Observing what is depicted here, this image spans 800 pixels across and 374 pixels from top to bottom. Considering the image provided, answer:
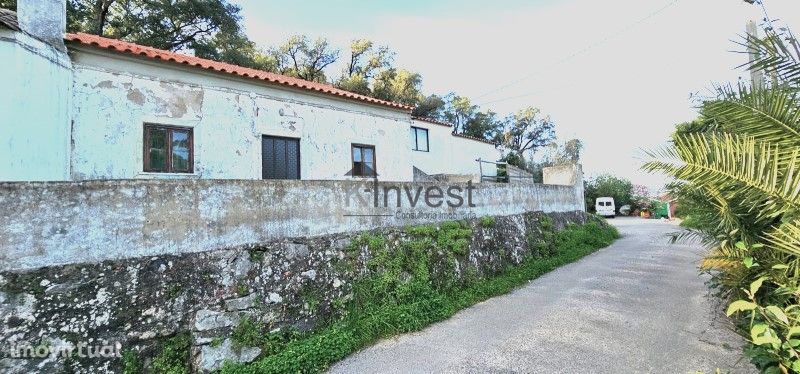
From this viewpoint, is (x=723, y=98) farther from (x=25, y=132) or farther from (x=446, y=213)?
(x=25, y=132)

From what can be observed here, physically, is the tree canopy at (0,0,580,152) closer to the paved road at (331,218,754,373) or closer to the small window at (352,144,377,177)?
the small window at (352,144,377,177)

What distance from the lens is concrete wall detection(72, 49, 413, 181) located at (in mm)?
6688

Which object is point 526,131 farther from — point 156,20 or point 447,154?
point 156,20

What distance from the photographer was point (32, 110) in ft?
18.2

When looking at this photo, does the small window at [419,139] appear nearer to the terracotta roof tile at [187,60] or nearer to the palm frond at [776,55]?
the terracotta roof tile at [187,60]

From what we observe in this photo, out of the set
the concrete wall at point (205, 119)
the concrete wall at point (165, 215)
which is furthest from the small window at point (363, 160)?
the concrete wall at point (165, 215)

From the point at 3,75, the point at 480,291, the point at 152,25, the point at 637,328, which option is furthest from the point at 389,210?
the point at 152,25

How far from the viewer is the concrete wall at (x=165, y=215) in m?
3.60

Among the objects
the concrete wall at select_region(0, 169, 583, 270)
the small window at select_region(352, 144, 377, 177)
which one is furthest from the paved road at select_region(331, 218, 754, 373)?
the small window at select_region(352, 144, 377, 177)

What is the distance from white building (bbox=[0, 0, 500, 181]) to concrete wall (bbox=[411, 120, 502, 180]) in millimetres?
6315

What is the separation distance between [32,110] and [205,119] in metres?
2.67

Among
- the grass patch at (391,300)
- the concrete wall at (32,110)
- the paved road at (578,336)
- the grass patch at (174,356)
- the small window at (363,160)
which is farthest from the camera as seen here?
the small window at (363,160)

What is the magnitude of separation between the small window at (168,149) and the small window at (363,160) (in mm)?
4075

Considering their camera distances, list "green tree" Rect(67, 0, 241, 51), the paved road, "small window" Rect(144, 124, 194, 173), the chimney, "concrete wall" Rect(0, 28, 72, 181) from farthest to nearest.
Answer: "green tree" Rect(67, 0, 241, 51)
"small window" Rect(144, 124, 194, 173)
the chimney
"concrete wall" Rect(0, 28, 72, 181)
the paved road
